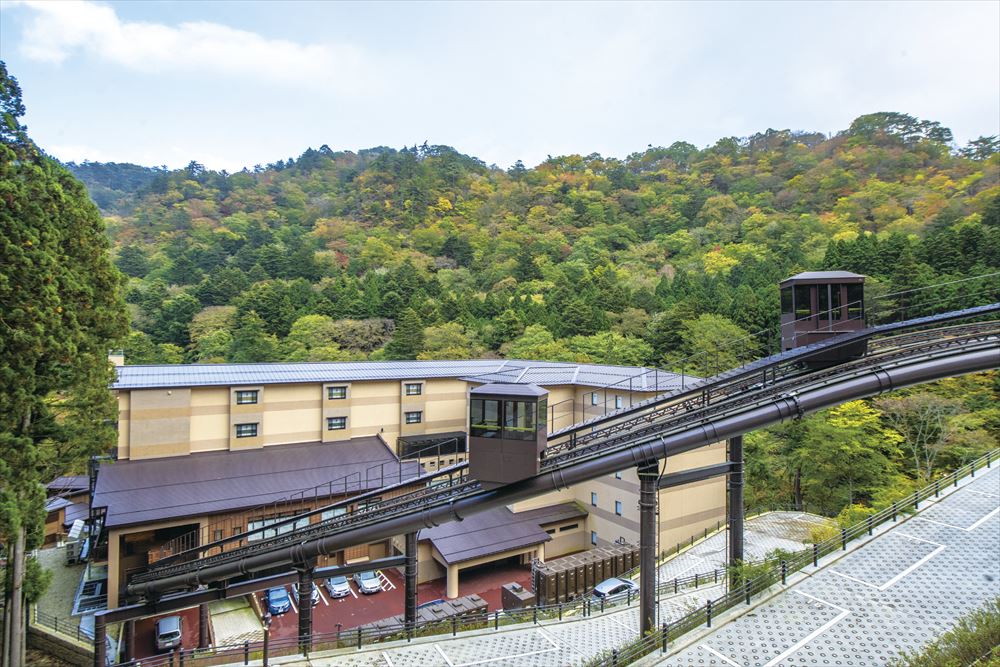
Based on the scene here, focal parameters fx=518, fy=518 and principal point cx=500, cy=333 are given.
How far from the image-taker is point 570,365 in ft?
98.1

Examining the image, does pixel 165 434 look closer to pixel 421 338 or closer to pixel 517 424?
pixel 517 424

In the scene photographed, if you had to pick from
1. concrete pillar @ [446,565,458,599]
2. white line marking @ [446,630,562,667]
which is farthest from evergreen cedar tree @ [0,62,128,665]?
concrete pillar @ [446,565,458,599]

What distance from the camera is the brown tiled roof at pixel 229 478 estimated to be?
61.8 ft

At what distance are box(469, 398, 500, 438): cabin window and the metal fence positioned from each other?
4.91 meters

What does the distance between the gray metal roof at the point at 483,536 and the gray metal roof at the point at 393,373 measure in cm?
631

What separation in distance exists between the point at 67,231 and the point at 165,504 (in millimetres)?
10576

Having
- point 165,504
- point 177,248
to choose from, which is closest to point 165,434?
point 165,504

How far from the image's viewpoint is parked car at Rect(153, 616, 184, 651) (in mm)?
16531

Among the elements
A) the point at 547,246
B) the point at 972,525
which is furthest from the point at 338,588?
the point at 547,246

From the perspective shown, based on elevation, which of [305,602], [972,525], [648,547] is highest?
[648,547]

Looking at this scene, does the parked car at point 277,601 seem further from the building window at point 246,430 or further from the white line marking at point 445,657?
the white line marking at point 445,657

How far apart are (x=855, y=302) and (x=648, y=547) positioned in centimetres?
713

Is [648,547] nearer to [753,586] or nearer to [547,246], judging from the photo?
[753,586]

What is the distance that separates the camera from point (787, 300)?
41.0 ft
